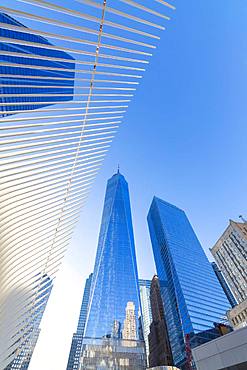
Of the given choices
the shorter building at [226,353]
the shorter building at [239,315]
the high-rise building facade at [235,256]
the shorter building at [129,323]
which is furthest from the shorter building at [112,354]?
the shorter building at [226,353]

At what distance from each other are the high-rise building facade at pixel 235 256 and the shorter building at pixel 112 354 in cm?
4670

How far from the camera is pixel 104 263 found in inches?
4998

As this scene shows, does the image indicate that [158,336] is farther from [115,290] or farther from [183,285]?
[183,285]

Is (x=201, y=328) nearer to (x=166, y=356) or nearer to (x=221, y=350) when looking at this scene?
(x=166, y=356)

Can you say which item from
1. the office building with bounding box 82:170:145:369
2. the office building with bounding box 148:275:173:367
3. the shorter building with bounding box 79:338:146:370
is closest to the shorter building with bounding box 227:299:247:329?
the shorter building with bounding box 79:338:146:370

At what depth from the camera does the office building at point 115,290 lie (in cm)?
9169

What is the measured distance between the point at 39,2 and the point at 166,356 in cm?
12071

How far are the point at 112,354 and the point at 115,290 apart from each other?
1217 inches

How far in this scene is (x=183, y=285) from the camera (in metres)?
103

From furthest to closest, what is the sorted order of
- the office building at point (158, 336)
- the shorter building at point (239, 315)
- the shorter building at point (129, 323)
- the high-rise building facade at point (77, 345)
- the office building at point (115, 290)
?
the high-rise building facade at point (77, 345)
the shorter building at point (129, 323)
the office building at point (158, 336)
the office building at point (115, 290)
the shorter building at point (239, 315)

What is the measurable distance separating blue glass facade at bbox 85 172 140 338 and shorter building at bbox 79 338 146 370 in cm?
587

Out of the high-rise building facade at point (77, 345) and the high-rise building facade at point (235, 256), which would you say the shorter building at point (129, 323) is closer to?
the high-rise building facade at point (77, 345)

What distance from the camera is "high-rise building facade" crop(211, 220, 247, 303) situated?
62900 mm

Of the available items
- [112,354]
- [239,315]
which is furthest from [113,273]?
[239,315]
